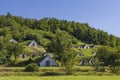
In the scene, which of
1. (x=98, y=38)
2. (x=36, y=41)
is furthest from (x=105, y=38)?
(x=36, y=41)

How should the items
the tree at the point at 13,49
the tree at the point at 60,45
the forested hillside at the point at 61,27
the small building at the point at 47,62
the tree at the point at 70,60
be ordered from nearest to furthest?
the tree at the point at 70,60
the tree at the point at 60,45
the tree at the point at 13,49
the small building at the point at 47,62
the forested hillside at the point at 61,27

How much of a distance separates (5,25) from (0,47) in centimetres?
7484

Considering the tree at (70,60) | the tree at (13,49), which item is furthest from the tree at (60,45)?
the tree at (13,49)

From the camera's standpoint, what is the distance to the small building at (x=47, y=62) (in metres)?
85.7

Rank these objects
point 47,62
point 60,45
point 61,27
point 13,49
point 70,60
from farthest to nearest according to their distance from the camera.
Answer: point 61,27, point 47,62, point 13,49, point 60,45, point 70,60

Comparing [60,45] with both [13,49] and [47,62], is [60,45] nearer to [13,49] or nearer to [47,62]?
[47,62]

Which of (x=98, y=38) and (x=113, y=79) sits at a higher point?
(x=98, y=38)

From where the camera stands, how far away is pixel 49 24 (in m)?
180

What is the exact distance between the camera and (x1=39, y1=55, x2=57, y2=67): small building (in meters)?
85.7

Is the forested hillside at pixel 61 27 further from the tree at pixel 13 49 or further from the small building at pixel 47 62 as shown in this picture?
the tree at pixel 13 49

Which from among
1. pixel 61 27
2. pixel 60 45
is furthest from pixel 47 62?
pixel 61 27

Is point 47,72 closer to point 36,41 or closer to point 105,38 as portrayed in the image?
point 36,41

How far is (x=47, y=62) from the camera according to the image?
87.1 meters

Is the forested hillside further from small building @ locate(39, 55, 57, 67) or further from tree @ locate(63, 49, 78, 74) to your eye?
tree @ locate(63, 49, 78, 74)
